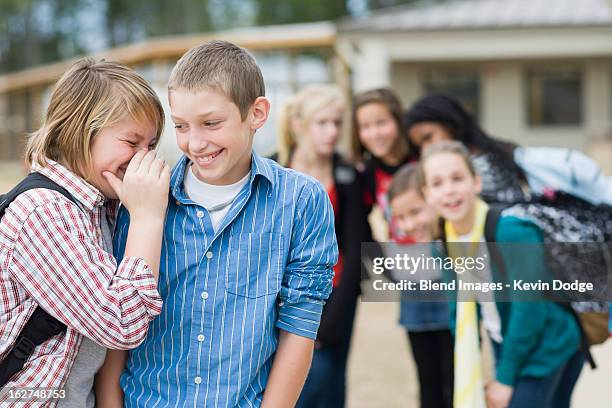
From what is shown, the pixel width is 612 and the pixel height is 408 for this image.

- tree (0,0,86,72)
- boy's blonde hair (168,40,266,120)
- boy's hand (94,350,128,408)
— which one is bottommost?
boy's hand (94,350,128,408)

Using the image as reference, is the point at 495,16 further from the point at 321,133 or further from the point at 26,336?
the point at 26,336

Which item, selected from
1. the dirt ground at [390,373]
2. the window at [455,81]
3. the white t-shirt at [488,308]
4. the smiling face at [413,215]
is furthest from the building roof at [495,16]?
the white t-shirt at [488,308]

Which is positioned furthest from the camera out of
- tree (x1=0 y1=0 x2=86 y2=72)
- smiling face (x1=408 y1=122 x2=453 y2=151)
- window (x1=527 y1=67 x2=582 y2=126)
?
tree (x1=0 y1=0 x2=86 y2=72)

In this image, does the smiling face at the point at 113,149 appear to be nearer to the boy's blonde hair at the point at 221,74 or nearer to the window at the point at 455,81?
the boy's blonde hair at the point at 221,74

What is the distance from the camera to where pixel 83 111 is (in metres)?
1.89

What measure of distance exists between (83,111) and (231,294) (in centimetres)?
56

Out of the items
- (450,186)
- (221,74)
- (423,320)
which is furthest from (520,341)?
(221,74)

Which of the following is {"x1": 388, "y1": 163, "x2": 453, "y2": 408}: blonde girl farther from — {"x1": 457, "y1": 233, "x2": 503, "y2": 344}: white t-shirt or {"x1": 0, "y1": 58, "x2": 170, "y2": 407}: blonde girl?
{"x1": 0, "y1": 58, "x2": 170, "y2": 407}: blonde girl

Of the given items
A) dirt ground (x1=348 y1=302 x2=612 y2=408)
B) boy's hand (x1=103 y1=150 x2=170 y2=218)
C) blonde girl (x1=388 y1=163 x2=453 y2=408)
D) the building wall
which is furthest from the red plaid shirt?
the building wall

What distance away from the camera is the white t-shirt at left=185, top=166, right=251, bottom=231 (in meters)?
1.93

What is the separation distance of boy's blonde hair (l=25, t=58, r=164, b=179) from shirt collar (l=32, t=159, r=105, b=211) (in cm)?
2

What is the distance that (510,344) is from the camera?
9.17ft

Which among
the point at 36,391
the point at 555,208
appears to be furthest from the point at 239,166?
the point at 555,208

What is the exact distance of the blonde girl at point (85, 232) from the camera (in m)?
1.73
